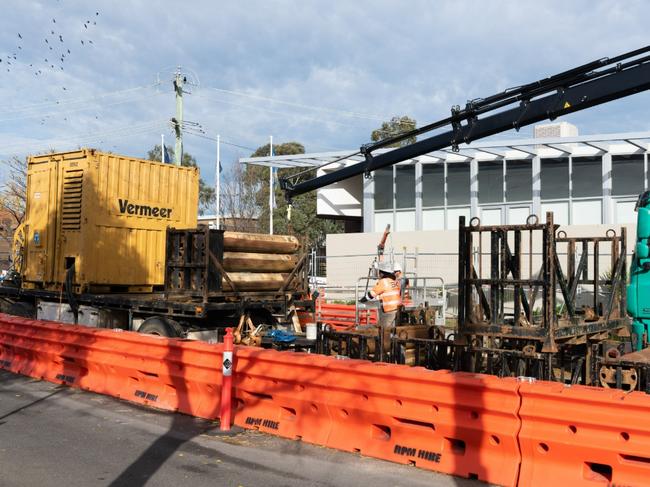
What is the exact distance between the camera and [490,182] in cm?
2423

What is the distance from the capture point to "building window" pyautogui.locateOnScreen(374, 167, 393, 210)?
26562 millimetres

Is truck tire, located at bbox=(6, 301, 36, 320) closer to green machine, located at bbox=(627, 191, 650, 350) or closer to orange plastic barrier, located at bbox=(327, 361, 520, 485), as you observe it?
orange plastic barrier, located at bbox=(327, 361, 520, 485)

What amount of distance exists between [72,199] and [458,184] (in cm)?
1648

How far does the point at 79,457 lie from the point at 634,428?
4.82m

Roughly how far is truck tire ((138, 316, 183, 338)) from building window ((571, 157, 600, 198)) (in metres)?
17.2

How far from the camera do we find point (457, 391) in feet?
17.6

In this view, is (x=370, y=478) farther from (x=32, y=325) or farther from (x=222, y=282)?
(x=32, y=325)

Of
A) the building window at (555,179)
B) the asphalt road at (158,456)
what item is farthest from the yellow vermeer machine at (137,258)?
the building window at (555,179)

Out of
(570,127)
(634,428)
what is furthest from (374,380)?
(570,127)

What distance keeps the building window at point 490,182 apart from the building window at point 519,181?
1.00 ft

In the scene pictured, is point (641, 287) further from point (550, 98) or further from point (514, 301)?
point (550, 98)

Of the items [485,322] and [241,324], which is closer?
[485,322]

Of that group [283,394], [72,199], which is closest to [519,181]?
[72,199]

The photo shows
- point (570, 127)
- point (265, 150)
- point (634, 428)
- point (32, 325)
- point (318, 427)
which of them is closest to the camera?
point (634, 428)
